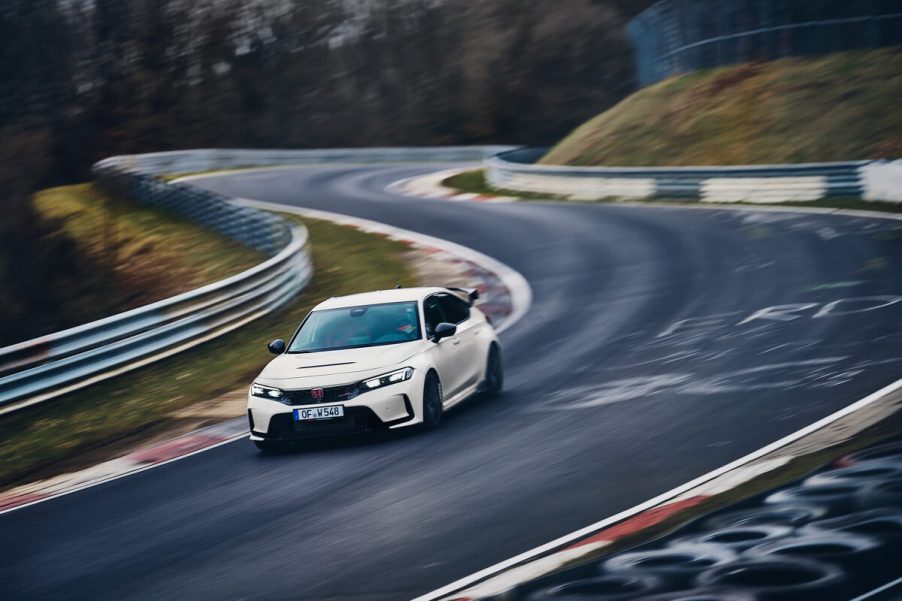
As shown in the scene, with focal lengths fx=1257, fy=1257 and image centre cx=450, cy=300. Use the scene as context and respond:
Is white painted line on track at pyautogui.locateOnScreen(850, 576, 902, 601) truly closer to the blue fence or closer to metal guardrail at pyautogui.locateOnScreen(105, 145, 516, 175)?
the blue fence

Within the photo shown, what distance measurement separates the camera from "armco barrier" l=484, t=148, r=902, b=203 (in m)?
A: 27.3

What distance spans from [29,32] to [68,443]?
135 feet

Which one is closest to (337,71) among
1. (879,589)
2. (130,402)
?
(130,402)

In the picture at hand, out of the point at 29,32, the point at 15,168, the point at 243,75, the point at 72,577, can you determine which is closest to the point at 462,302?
the point at 72,577

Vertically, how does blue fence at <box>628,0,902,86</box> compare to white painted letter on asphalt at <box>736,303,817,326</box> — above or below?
above

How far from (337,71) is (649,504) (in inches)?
2976

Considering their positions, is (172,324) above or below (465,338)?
below

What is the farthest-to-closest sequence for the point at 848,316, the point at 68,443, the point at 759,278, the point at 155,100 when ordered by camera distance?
1. the point at 155,100
2. the point at 759,278
3. the point at 848,316
4. the point at 68,443

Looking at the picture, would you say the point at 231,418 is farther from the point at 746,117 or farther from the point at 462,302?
the point at 746,117

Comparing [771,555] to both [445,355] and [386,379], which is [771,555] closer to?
[386,379]

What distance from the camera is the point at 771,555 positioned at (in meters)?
6.69

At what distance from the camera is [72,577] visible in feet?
27.0

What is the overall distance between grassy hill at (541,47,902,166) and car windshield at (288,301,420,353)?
2278cm

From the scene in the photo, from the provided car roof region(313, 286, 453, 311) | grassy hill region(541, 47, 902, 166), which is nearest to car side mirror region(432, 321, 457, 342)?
car roof region(313, 286, 453, 311)
